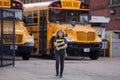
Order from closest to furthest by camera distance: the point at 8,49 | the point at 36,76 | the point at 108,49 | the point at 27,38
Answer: the point at 36,76 < the point at 8,49 < the point at 27,38 < the point at 108,49

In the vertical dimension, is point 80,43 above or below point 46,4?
below

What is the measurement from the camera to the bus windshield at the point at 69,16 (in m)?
24.3

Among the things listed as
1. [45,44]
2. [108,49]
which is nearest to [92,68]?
[45,44]

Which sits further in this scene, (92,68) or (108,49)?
(108,49)

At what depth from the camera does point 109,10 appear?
32.5 m

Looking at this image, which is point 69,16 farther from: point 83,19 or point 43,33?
point 43,33

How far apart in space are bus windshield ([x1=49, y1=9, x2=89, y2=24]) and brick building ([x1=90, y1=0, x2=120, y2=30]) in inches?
252

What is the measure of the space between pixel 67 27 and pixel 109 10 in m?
9.05

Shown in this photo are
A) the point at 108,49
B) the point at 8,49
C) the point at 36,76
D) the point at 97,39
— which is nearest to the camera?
the point at 36,76

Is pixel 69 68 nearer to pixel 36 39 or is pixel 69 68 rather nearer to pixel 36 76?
pixel 36 76

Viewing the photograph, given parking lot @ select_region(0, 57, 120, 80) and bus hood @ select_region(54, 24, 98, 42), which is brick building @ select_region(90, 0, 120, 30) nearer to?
bus hood @ select_region(54, 24, 98, 42)

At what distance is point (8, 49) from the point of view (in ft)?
62.2

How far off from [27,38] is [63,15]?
9.57 ft

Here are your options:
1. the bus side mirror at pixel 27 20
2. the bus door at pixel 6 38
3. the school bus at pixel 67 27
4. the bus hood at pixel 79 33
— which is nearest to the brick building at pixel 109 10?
the school bus at pixel 67 27
